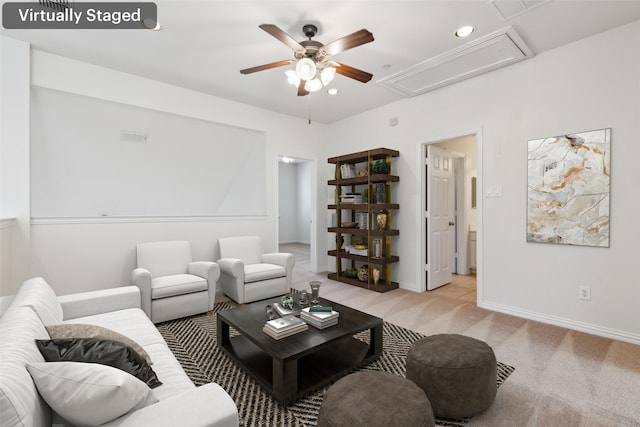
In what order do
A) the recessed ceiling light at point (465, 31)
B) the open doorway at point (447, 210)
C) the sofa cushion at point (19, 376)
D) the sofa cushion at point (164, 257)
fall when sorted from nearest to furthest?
the sofa cushion at point (19, 376), the recessed ceiling light at point (465, 31), the sofa cushion at point (164, 257), the open doorway at point (447, 210)

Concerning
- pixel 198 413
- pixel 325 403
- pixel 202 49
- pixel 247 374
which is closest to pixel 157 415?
pixel 198 413

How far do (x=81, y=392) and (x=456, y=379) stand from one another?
168 centimetres

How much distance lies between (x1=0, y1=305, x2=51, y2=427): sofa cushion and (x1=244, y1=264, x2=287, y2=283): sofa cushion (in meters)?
2.32

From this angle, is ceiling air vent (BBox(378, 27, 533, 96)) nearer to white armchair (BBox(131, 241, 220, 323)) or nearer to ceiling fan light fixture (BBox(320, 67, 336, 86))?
ceiling fan light fixture (BBox(320, 67, 336, 86))

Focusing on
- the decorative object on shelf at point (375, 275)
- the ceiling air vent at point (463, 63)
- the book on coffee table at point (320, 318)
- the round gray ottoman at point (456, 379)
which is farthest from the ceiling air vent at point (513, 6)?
the decorative object on shelf at point (375, 275)

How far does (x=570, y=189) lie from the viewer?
287 centimetres

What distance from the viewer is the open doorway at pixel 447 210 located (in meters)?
4.20

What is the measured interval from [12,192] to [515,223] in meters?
5.19

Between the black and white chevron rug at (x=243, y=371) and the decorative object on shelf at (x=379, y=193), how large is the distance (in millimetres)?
1905

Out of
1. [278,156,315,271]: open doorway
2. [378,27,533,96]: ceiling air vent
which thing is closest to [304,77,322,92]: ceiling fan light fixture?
[378,27,533,96]: ceiling air vent

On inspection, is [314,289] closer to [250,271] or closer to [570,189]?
[250,271]

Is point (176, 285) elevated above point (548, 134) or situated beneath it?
situated beneath

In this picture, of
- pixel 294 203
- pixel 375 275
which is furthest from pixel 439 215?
pixel 294 203

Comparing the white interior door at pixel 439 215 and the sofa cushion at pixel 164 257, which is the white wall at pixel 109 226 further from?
the white interior door at pixel 439 215
